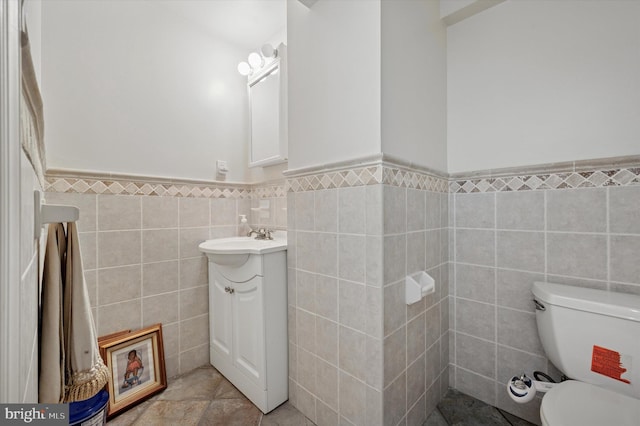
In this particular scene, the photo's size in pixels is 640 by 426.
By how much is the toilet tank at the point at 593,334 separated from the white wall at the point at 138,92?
6.68ft

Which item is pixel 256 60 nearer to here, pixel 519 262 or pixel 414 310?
pixel 414 310

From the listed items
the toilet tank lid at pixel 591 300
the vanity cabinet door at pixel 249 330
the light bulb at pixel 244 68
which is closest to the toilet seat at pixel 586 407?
the toilet tank lid at pixel 591 300

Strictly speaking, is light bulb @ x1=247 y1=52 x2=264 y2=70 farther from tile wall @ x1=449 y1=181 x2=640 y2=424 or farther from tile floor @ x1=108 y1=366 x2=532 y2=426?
tile floor @ x1=108 y1=366 x2=532 y2=426

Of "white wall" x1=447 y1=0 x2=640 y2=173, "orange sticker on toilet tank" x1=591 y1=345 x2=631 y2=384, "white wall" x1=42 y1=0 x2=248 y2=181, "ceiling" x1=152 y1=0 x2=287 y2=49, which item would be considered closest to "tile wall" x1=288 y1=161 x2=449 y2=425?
"white wall" x1=447 y1=0 x2=640 y2=173

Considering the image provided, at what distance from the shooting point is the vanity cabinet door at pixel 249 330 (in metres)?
1.38

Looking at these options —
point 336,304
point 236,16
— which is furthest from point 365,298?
point 236,16

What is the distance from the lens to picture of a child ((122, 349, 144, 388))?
58.2 inches

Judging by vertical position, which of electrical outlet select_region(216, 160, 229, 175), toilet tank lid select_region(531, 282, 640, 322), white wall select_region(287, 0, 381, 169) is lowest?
toilet tank lid select_region(531, 282, 640, 322)

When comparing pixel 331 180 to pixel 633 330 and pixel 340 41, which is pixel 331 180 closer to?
pixel 340 41

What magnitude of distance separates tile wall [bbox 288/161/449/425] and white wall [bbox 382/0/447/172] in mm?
160

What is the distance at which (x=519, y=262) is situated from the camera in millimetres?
1323

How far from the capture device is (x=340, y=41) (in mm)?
1197

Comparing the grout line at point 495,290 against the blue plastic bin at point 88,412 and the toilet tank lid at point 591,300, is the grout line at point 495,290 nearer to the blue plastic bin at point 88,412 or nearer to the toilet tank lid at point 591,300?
the toilet tank lid at point 591,300

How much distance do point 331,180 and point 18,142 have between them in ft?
3.24
